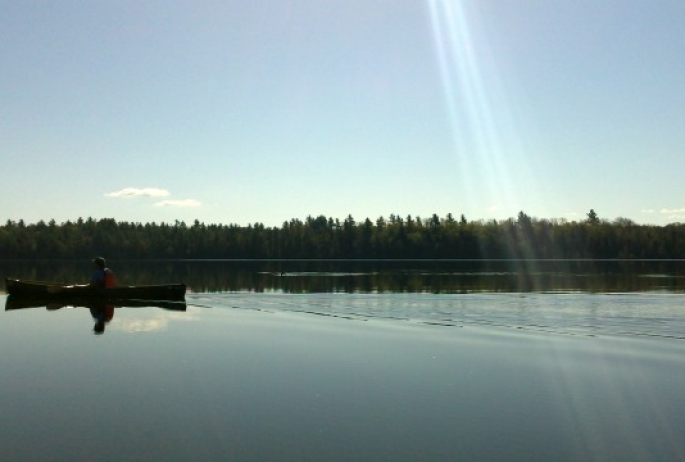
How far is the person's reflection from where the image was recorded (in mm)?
30578

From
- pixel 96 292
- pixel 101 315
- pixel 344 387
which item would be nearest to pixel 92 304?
pixel 96 292

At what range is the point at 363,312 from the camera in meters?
38.2

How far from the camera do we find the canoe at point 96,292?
42.4 meters

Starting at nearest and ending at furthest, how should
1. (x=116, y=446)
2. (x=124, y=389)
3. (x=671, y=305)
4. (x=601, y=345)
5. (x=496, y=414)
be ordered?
1. (x=116, y=446)
2. (x=496, y=414)
3. (x=124, y=389)
4. (x=601, y=345)
5. (x=671, y=305)

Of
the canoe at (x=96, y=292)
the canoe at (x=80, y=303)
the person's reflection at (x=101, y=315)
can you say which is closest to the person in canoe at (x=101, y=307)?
the person's reflection at (x=101, y=315)

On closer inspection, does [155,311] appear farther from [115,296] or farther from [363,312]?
[363,312]

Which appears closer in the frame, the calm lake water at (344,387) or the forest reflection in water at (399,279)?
the calm lake water at (344,387)

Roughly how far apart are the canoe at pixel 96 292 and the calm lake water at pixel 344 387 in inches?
252

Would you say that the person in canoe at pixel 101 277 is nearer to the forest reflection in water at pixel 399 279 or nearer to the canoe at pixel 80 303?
the canoe at pixel 80 303

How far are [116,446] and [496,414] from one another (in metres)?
7.72

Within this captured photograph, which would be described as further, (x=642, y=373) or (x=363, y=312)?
(x=363, y=312)

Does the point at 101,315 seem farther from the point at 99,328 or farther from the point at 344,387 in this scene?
the point at 344,387

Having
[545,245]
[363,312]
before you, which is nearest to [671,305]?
[363,312]

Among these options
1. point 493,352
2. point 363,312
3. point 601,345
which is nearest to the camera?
point 493,352
